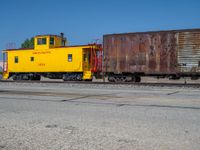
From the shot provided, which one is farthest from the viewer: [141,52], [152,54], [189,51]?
[141,52]

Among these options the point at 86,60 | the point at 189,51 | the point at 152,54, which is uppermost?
the point at 189,51

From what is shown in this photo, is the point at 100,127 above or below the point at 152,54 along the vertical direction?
below

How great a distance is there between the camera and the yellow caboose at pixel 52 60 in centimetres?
2445

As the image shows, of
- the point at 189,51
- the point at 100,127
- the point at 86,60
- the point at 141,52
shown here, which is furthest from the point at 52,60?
the point at 100,127

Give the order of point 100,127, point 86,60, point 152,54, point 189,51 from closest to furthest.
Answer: point 100,127, point 189,51, point 152,54, point 86,60

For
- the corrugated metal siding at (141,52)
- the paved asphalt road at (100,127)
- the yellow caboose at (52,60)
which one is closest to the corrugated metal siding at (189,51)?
the corrugated metal siding at (141,52)

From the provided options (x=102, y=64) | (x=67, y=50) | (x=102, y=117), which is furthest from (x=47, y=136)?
(x=67, y=50)

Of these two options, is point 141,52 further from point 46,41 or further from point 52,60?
point 46,41

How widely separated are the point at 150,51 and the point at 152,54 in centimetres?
26

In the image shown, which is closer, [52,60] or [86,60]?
[86,60]

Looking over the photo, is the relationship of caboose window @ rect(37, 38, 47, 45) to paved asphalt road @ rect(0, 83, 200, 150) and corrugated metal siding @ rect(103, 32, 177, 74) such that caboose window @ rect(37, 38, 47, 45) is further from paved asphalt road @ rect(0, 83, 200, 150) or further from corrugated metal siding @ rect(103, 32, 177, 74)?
paved asphalt road @ rect(0, 83, 200, 150)

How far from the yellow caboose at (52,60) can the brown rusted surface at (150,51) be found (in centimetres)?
265

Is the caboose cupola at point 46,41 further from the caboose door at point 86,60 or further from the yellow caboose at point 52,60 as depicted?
the caboose door at point 86,60

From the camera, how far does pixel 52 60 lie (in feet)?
84.6
